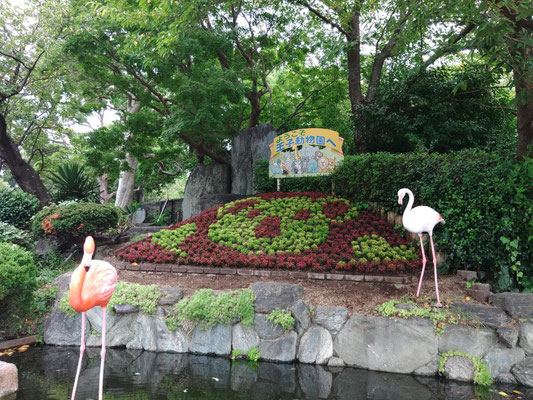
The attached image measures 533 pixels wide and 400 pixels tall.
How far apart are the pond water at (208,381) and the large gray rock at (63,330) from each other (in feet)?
1.17

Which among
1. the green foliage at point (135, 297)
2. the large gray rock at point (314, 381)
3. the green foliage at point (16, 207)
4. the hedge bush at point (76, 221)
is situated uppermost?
the green foliage at point (16, 207)

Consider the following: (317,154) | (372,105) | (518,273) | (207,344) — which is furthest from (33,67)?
(518,273)

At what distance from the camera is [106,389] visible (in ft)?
12.0

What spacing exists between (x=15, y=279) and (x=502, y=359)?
564cm

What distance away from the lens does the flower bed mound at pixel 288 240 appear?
229 inches

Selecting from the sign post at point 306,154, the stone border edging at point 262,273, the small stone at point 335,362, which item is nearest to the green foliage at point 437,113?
the sign post at point 306,154

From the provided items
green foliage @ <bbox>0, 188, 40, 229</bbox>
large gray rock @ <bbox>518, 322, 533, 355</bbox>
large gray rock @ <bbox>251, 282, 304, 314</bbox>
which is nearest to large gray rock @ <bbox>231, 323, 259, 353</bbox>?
large gray rock @ <bbox>251, 282, 304, 314</bbox>

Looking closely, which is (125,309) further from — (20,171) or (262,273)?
(20,171)

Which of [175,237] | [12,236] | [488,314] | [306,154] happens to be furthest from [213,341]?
[12,236]

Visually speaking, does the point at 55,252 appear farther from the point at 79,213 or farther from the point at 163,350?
the point at 163,350

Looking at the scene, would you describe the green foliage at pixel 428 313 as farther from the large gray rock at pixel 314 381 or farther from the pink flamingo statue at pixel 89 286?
the pink flamingo statue at pixel 89 286

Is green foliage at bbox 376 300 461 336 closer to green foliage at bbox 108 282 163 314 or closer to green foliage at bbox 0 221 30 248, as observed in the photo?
green foliage at bbox 108 282 163 314

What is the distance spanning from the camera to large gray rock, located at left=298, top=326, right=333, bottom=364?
4531 mm

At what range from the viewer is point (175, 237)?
714cm
